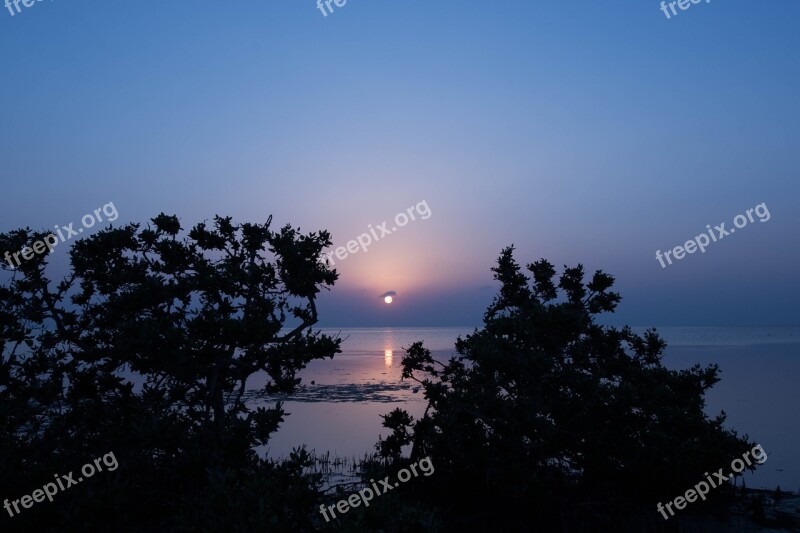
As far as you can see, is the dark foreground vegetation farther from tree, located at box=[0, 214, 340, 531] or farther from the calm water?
the calm water

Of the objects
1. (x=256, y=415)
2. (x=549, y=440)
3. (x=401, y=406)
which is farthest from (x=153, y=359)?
(x=401, y=406)

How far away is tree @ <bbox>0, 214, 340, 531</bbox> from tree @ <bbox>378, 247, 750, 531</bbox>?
4.50m

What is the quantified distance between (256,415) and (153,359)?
207cm

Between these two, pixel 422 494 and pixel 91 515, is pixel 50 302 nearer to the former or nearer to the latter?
pixel 91 515

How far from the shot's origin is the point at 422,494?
14.5m

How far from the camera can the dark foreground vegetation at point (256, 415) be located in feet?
24.7

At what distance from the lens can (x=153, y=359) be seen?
10047mm

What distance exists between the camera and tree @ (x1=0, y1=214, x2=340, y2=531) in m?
8.55

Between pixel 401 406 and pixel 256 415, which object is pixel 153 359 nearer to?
pixel 256 415

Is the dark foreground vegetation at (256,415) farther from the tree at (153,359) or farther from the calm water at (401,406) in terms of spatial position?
the calm water at (401,406)

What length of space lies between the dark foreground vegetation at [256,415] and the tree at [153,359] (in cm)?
4

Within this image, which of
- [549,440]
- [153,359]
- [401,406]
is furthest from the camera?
[401,406]

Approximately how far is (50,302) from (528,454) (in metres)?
11.2

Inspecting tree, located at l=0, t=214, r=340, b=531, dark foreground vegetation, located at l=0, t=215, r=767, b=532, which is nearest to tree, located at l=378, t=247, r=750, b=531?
dark foreground vegetation, located at l=0, t=215, r=767, b=532
